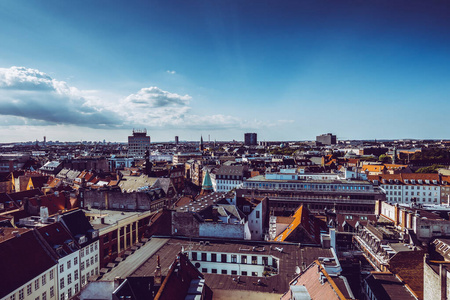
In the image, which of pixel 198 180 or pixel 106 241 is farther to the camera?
pixel 198 180

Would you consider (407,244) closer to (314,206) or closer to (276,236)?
(276,236)

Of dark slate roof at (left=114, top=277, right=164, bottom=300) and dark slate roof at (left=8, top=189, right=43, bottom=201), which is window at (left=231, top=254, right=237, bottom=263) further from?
dark slate roof at (left=8, top=189, right=43, bottom=201)

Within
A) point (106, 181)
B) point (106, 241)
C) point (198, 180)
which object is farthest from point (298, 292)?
point (198, 180)

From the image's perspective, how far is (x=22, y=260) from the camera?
116 feet

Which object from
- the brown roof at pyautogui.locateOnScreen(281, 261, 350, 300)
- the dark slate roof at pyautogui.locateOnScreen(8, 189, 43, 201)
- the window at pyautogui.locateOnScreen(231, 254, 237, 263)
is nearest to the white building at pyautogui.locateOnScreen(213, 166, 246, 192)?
the dark slate roof at pyautogui.locateOnScreen(8, 189, 43, 201)

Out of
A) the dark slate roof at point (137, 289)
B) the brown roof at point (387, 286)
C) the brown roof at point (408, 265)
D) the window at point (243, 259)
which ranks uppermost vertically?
the dark slate roof at point (137, 289)

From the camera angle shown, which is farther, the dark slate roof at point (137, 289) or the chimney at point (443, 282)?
the chimney at point (443, 282)

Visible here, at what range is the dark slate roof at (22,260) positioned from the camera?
32219 millimetres

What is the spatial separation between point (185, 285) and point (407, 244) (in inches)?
1469

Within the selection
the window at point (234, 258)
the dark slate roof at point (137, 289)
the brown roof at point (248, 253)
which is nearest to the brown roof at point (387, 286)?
the brown roof at point (248, 253)

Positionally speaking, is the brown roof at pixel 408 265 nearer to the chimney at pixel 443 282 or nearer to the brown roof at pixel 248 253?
the brown roof at pixel 248 253

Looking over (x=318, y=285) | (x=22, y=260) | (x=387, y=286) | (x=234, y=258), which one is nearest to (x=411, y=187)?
(x=387, y=286)

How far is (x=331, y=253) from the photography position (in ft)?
129

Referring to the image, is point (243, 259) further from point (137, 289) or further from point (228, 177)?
point (228, 177)
